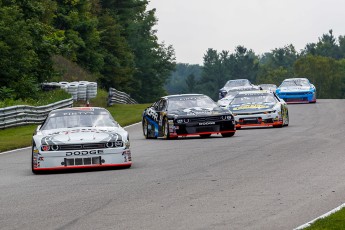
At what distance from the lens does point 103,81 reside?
85.1 meters

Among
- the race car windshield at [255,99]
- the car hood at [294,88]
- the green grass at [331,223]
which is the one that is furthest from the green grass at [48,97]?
the green grass at [331,223]

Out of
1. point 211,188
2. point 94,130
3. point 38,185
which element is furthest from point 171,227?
point 94,130

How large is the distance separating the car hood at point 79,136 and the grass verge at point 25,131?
7.90 metres

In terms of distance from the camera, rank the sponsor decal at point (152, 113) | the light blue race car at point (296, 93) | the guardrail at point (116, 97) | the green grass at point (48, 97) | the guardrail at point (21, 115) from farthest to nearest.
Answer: the guardrail at point (116, 97) → the light blue race car at point (296, 93) → the green grass at point (48, 97) → the guardrail at point (21, 115) → the sponsor decal at point (152, 113)

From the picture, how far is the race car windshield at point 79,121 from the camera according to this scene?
17859 mm

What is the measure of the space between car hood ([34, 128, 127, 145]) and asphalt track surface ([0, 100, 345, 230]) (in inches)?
23.2

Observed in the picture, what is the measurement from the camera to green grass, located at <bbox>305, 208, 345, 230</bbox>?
910 cm

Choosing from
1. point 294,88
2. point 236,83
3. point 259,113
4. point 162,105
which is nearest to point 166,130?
point 162,105

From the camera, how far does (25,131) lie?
108ft

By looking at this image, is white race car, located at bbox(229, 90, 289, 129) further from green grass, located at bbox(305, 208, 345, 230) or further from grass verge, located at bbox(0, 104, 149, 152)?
green grass, located at bbox(305, 208, 345, 230)

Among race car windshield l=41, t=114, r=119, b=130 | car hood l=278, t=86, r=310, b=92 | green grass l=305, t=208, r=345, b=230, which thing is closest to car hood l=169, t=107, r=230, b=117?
race car windshield l=41, t=114, r=119, b=130

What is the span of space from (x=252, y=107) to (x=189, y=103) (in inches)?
138

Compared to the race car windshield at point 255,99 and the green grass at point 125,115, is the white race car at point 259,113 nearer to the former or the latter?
the race car windshield at point 255,99

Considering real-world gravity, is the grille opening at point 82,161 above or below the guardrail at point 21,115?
below
